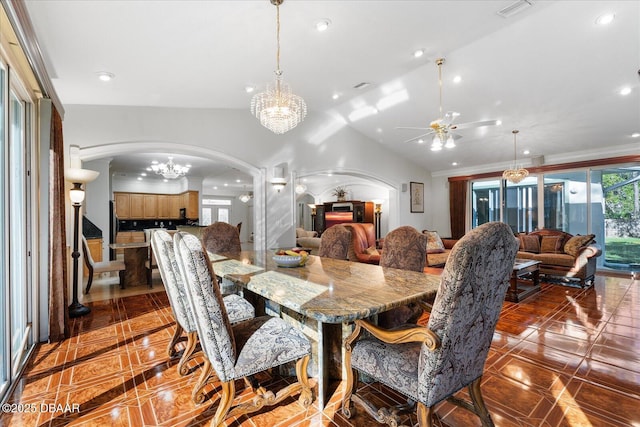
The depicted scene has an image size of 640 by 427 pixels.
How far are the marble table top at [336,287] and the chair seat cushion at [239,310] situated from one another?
0.89 feet

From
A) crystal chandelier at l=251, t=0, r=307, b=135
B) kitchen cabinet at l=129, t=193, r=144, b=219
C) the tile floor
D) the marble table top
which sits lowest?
the tile floor

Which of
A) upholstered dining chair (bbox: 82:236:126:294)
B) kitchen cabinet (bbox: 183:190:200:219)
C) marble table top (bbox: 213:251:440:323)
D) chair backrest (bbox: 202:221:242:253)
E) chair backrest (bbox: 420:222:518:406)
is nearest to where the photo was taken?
chair backrest (bbox: 420:222:518:406)

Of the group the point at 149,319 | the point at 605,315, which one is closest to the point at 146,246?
the point at 149,319

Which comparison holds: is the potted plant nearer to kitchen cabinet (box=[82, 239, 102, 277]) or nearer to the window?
the window

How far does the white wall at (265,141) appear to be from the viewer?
4000 mm

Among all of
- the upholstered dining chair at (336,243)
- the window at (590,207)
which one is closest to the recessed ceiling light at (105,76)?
the upholstered dining chair at (336,243)

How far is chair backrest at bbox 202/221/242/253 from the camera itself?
3.81m

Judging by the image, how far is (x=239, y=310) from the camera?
7.69 ft

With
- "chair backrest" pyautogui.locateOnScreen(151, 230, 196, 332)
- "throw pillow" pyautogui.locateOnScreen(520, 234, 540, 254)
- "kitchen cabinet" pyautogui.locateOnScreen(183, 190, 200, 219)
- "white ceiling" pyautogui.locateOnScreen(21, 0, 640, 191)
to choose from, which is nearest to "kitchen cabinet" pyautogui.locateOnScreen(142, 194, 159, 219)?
"kitchen cabinet" pyautogui.locateOnScreen(183, 190, 200, 219)

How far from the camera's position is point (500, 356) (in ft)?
8.18

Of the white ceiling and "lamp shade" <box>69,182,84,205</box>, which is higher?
the white ceiling

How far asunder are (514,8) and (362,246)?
370 centimetres

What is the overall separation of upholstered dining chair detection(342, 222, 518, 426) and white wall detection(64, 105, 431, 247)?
424 cm

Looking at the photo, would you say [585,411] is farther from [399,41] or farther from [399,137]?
[399,137]
